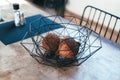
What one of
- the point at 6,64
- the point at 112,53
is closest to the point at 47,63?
the point at 6,64

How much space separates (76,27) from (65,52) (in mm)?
505

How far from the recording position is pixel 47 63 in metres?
0.96

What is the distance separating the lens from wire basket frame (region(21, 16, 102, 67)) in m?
0.95

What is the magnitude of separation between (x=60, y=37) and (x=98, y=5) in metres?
1.99

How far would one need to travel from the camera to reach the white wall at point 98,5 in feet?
8.98

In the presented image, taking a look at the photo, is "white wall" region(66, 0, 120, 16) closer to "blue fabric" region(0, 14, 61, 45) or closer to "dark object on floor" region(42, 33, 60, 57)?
"blue fabric" region(0, 14, 61, 45)

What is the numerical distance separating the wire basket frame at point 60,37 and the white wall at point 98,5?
151 cm

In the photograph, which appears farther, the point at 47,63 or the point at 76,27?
the point at 76,27

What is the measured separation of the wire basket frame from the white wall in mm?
1506

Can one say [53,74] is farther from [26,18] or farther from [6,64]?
[26,18]

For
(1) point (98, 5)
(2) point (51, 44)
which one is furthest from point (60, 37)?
(1) point (98, 5)

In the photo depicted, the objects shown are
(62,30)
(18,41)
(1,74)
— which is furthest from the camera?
(62,30)

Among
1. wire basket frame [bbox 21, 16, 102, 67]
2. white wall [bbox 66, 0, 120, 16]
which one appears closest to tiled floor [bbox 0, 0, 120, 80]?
wire basket frame [bbox 21, 16, 102, 67]

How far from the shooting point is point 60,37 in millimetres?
1133
